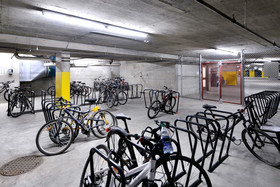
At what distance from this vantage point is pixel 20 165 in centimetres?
255

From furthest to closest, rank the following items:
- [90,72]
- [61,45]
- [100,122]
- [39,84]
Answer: [90,72] < [39,84] < [61,45] < [100,122]

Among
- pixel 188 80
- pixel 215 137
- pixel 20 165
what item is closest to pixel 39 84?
pixel 188 80

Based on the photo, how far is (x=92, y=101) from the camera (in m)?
3.59

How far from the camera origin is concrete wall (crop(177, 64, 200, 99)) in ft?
33.0

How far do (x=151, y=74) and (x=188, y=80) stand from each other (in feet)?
8.15

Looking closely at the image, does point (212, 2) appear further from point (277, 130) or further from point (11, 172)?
point (11, 172)

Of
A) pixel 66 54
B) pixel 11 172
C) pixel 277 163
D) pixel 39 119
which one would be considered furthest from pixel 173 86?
pixel 11 172

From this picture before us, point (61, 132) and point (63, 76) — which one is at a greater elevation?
point (63, 76)

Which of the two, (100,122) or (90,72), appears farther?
(90,72)

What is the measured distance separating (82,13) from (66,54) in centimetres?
416

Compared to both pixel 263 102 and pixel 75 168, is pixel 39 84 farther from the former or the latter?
pixel 263 102

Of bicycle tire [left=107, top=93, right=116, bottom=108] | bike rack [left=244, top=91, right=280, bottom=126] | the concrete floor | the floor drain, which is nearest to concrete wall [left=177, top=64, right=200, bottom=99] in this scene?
bicycle tire [left=107, top=93, right=116, bottom=108]

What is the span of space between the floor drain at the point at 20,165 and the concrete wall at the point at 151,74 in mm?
8330

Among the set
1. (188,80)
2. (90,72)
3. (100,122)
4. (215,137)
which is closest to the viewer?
(215,137)
